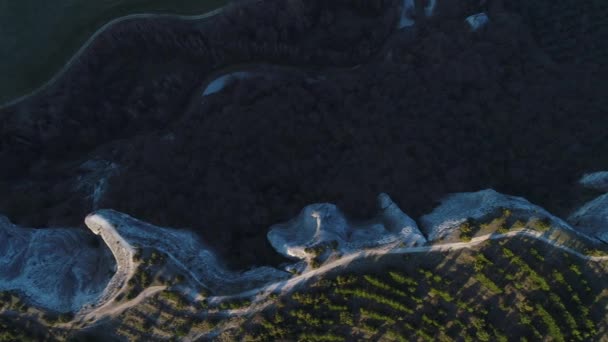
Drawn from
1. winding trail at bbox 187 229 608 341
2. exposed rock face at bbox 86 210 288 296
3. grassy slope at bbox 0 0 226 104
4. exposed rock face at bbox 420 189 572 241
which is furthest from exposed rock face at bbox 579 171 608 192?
grassy slope at bbox 0 0 226 104

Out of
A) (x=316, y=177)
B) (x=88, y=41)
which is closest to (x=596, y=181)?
(x=316, y=177)

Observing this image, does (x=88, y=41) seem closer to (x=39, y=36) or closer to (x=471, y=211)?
(x=39, y=36)

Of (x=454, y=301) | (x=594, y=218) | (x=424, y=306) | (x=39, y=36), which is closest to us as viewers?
(x=424, y=306)

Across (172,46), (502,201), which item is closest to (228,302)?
(502,201)

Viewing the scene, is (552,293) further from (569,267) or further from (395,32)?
(395,32)

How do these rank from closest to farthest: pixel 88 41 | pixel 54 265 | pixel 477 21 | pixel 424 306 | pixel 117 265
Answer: pixel 424 306 → pixel 117 265 → pixel 54 265 → pixel 88 41 → pixel 477 21

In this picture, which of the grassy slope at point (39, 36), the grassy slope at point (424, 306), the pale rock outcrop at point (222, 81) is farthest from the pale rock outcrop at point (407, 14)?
the grassy slope at point (39, 36)

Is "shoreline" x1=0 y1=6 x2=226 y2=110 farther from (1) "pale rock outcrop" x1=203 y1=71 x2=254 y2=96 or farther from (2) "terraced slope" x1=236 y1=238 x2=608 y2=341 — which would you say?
(2) "terraced slope" x1=236 y1=238 x2=608 y2=341
